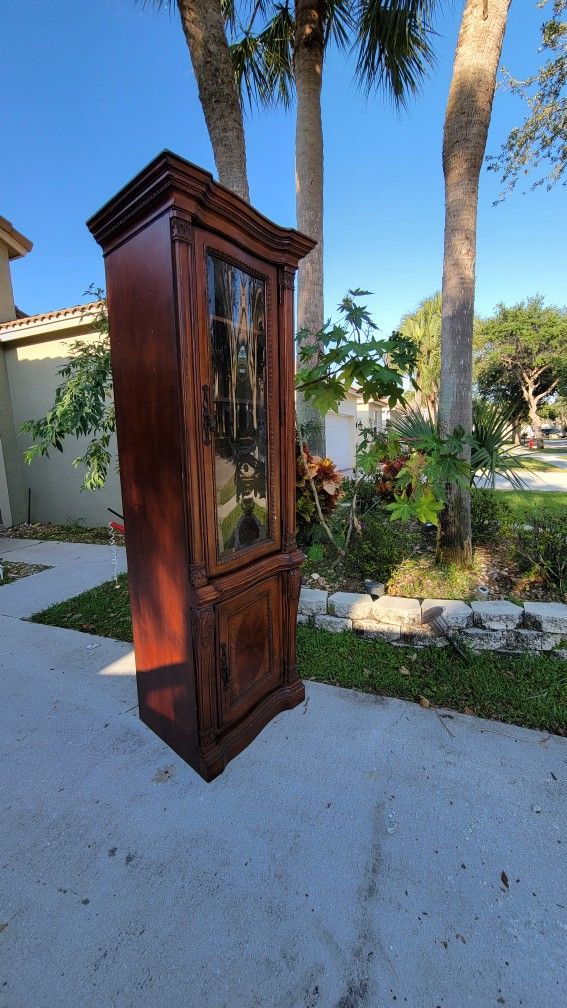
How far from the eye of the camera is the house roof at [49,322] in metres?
5.58

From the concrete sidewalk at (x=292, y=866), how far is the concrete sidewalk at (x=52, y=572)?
1818mm

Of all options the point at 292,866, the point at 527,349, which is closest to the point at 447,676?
the point at 292,866

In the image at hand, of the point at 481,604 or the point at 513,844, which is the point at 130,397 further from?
the point at 481,604

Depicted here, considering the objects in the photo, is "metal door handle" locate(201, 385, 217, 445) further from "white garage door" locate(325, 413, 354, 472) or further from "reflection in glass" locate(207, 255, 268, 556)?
→ "white garage door" locate(325, 413, 354, 472)

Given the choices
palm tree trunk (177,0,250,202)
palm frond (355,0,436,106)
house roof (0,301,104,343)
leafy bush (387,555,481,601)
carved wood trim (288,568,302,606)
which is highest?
palm frond (355,0,436,106)

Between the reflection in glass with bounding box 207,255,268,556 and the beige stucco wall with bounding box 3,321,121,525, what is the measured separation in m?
4.75

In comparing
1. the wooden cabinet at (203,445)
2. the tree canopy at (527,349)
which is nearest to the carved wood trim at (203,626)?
the wooden cabinet at (203,445)

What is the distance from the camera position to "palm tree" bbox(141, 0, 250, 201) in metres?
3.37

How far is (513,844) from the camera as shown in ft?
4.60

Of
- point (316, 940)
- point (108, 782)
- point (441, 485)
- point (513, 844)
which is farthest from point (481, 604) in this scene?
point (108, 782)

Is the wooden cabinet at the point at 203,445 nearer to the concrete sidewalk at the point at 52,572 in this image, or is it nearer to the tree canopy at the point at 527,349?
the concrete sidewalk at the point at 52,572

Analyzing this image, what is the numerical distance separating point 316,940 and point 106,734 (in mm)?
1270

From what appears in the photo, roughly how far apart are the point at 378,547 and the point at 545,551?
3.85ft

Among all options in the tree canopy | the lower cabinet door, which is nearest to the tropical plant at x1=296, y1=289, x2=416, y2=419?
the lower cabinet door
